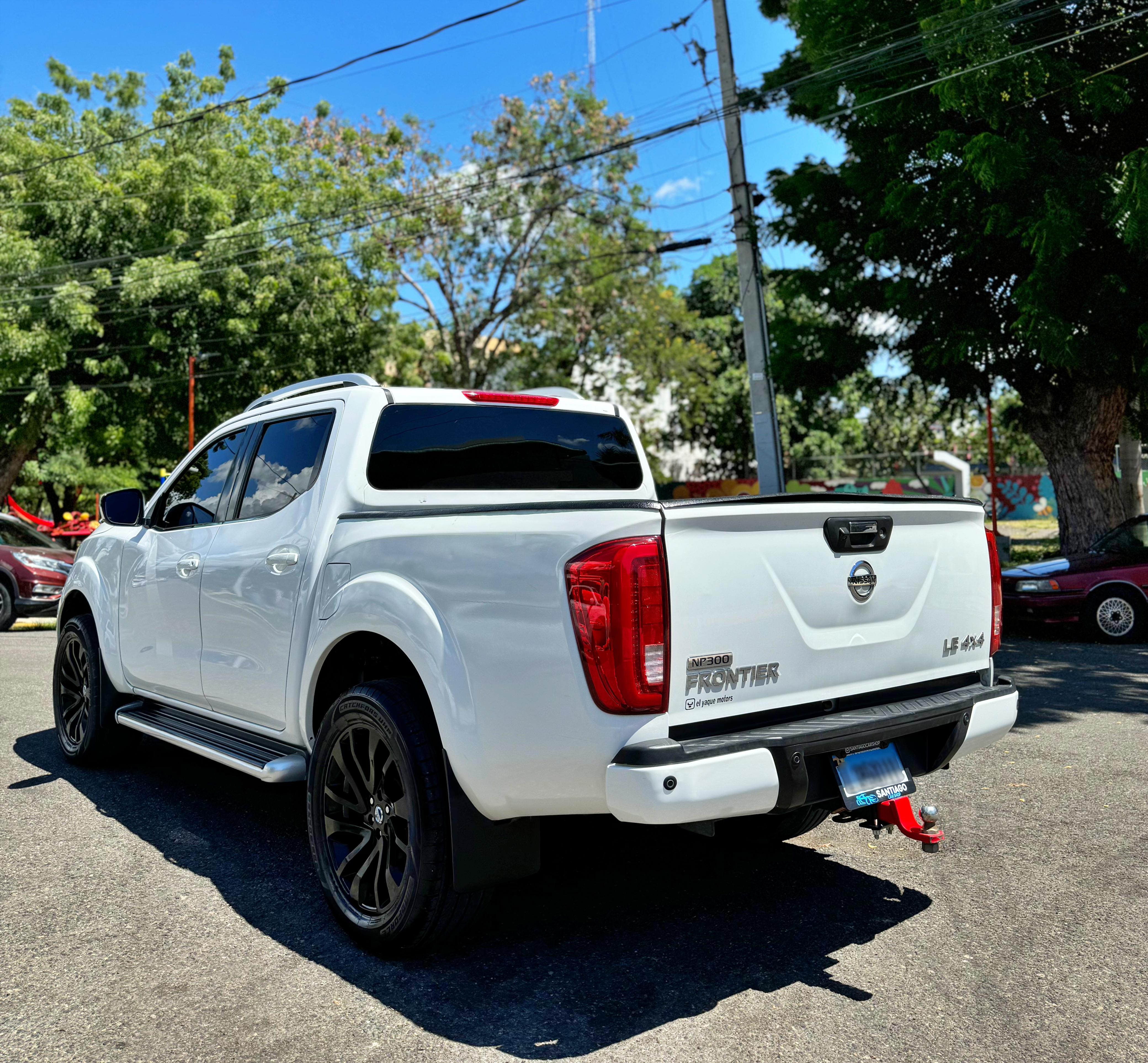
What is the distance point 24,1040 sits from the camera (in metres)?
2.98

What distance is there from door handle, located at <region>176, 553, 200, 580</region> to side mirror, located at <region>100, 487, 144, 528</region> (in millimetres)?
807

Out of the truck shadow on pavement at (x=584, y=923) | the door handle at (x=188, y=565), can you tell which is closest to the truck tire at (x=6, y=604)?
the truck shadow on pavement at (x=584, y=923)

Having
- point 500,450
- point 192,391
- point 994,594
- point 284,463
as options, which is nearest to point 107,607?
point 284,463

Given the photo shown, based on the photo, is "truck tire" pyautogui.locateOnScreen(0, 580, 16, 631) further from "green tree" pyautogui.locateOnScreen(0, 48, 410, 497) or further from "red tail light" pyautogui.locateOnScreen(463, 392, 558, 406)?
"red tail light" pyautogui.locateOnScreen(463, 392, 558, 406)

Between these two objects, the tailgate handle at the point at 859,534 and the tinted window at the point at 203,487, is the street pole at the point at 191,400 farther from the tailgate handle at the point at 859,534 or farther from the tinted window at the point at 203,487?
the tailgate handle at the point at 859,534

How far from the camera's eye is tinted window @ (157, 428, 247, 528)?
5047 millimetres

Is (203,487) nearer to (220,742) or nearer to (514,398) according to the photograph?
(220,742)

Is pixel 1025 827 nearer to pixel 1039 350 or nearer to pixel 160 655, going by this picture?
pixel 160 655

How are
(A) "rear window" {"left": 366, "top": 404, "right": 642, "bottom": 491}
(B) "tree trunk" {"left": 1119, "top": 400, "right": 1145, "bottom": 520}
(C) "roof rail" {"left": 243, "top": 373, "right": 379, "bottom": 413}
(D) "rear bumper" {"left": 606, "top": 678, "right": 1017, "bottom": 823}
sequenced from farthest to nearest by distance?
(B) "tree trunk" {"left": 1119, "top": 400, "right": 1145, "bottom": 520} < (C) "roof rail" {"left": 243, "top": 373, "right": 379, "bottom": 413} < (A) "rear window" {"left": 366, "top": 404, "right": 642, "bottom": 491} < (D) "rear bumper" {"left": 606, "top": 678, "right": 1017, "bottom": 823}

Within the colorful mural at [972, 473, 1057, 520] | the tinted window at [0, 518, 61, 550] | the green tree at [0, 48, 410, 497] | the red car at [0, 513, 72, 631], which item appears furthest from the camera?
the colorful mural at [972, 473, 1057, 520]

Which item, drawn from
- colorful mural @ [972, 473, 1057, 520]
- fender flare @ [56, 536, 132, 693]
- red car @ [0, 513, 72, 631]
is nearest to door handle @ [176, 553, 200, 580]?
fender flare @ [56, 536, 132, 693]

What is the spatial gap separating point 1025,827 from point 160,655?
162 inches

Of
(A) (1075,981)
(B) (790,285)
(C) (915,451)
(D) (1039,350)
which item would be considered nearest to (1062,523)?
(D) (1039,350)

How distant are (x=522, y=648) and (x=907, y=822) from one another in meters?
1.50
